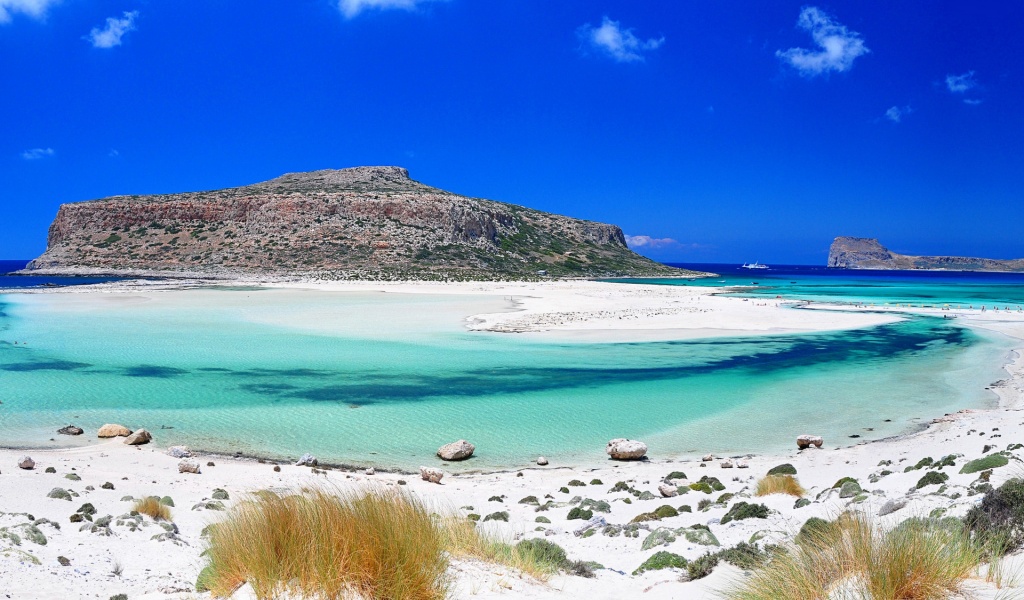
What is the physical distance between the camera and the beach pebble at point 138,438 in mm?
11216

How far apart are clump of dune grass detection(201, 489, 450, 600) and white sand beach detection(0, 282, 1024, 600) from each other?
29 cm

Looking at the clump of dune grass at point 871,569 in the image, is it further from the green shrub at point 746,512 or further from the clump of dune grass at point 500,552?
the green shrub at point 746,512

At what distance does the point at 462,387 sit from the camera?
17.0 meters

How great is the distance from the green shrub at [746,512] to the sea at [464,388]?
4.21 metres

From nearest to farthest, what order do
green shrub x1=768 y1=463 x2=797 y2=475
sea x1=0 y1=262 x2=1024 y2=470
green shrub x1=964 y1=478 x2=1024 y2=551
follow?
green shrub x1=964 y1=478 x2=1024 y2=551 < green shrub x1=768 y1=463 x2=797 y2=475 < sea x1=0 y1=262 x2=1024 y2=470

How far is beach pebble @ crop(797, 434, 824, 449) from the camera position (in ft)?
38.5

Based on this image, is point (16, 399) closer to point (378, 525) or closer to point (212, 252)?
point (378, 525)

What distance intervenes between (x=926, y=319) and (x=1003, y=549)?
3881 centimetres

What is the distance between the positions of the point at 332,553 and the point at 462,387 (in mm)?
12931

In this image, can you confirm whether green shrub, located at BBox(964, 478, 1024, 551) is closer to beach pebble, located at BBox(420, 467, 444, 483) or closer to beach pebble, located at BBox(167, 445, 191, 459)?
beach pebble, located at BBox(420, 467, 444, 483)

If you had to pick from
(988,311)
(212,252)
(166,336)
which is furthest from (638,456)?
(212,252)

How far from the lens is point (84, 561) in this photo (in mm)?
5262

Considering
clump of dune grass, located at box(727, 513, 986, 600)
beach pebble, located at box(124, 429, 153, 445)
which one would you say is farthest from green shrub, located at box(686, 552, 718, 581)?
beach pebble, located at box(124, 429, 153, 445)

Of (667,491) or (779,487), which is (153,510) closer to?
(667,491)
